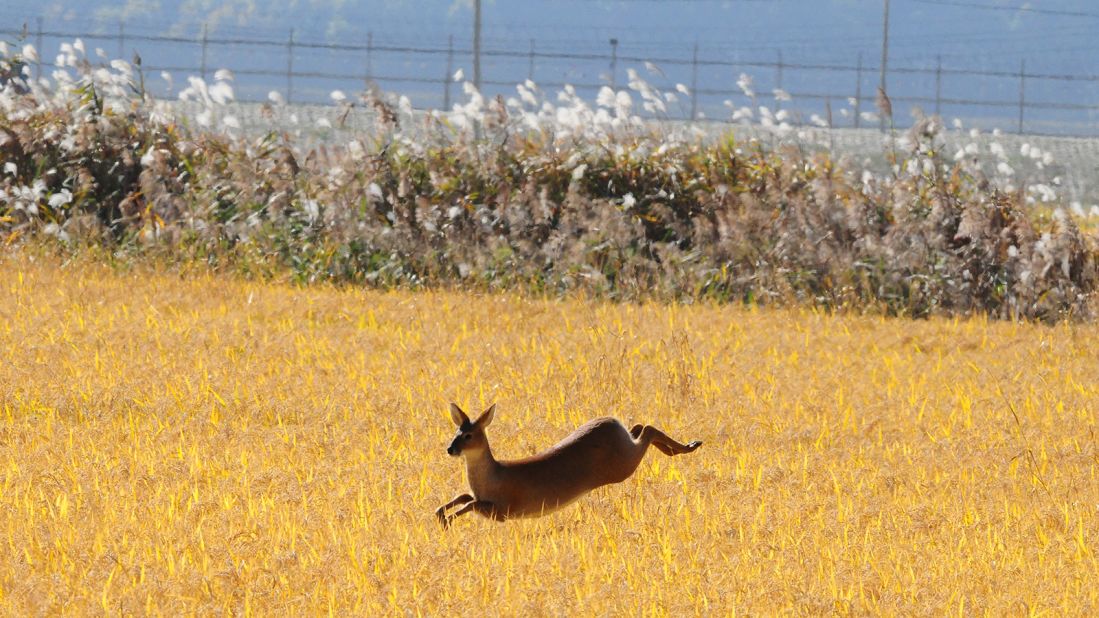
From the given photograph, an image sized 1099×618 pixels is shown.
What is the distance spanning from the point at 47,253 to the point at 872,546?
7.46 m

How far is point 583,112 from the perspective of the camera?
11.6m

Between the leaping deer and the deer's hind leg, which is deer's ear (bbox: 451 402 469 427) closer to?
the leaping deer

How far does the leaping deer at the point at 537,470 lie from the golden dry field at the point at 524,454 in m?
0.11

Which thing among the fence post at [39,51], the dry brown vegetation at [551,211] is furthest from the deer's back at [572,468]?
the fence post at [39,51]

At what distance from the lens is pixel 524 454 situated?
18.7 ft

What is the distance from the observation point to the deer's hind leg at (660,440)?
15.4ft

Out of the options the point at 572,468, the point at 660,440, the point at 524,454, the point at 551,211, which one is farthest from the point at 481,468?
the point at 551,211

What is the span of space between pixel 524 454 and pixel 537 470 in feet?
4.41

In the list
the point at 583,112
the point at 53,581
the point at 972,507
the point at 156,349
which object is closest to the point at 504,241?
the point at 583,112

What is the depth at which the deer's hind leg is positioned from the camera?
470 cm

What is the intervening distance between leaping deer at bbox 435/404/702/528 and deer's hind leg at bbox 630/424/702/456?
0.08m

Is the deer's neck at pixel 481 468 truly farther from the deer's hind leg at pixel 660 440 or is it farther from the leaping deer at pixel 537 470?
the deer's hind leg at pixel 660 440

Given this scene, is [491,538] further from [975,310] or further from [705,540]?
[975,310]

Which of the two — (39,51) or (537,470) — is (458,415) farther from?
(39,51)
